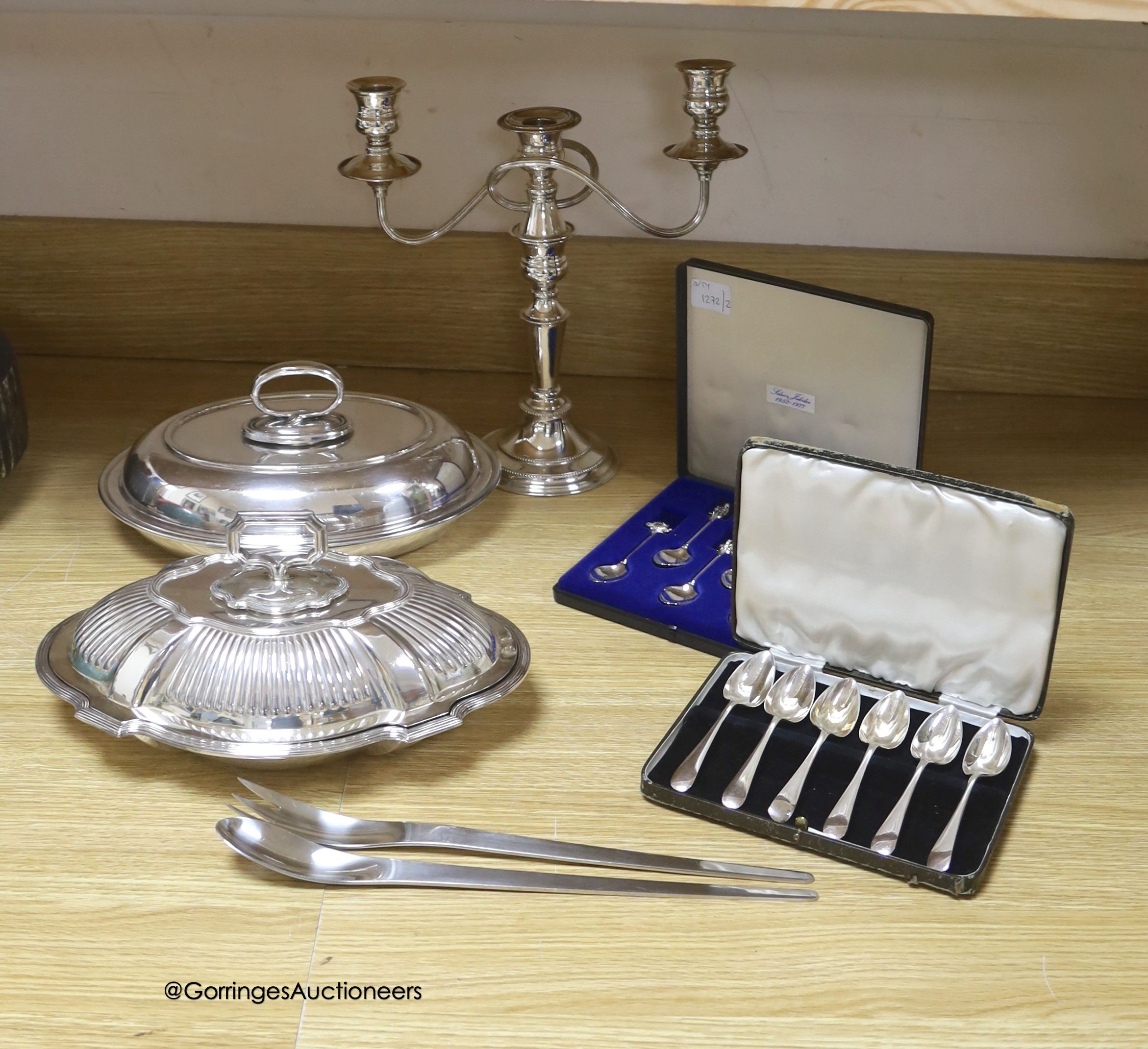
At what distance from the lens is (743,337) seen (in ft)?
2.69

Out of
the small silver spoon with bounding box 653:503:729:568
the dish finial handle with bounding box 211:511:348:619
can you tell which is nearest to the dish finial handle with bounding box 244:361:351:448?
the dish finial handle with bounding box 211:511:348:619

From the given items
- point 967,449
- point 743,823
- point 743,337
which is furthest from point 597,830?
point 967,449

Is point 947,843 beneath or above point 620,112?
beneath

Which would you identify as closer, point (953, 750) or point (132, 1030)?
point (132, 1030)

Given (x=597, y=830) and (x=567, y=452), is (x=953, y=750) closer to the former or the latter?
(x=597, y=830)

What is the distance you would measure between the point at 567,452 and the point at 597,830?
1.26 feet

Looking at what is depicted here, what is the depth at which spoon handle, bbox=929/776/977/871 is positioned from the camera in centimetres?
53

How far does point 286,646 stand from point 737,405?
0.38m

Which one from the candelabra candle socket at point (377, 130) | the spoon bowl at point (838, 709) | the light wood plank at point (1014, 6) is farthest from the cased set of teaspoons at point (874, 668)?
the candelabra candle socket at point (377, 130)

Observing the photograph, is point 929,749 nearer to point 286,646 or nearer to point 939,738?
point 939,738

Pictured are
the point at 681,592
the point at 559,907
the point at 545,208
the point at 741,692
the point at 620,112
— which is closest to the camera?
the point at 559,907

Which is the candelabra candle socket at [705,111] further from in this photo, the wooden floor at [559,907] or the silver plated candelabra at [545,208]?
the wooden floor at [559,907]

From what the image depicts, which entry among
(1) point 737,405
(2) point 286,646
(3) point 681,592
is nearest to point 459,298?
(1) point 737,405

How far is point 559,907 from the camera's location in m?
0.53
